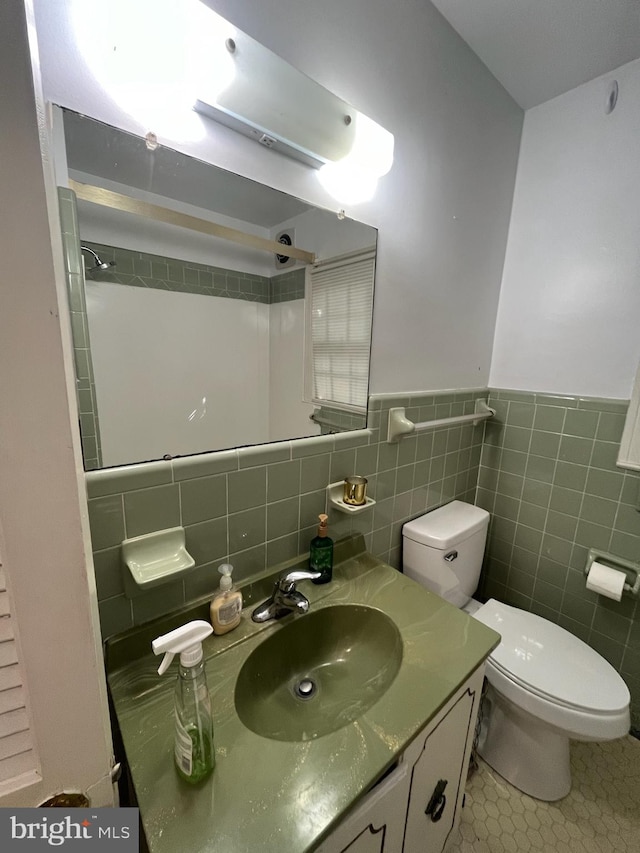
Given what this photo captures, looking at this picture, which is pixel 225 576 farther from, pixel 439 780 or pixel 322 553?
pixel 439 780

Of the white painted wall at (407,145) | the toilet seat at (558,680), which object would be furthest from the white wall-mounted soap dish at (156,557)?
the toilet seat at (558,680)

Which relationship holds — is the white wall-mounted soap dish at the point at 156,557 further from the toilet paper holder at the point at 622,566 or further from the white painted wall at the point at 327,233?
the toilet paper holder at the point at 622,566

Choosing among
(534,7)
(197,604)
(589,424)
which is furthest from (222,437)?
(534,7)

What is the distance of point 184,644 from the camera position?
54 centimetres

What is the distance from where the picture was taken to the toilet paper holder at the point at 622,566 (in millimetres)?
1296

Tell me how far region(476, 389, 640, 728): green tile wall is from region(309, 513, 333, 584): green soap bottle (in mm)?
1092

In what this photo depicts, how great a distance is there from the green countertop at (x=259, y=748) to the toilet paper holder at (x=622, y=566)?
86cm

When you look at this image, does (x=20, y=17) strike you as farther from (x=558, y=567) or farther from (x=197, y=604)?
(x=558, y=567)

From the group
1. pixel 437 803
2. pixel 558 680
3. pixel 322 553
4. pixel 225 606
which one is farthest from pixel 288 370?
pixel 558 680

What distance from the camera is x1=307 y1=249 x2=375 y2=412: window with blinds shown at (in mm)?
1060

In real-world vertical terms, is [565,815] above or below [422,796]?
below

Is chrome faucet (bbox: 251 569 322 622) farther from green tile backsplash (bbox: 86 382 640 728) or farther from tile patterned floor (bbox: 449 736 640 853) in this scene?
tile patterned floor (bbox: 449 736 640 853)

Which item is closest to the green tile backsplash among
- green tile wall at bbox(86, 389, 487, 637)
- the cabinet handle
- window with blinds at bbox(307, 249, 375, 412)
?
green tile wall at bbox(86, 389, 487, 637)

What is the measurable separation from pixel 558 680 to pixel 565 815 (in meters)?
0.52
